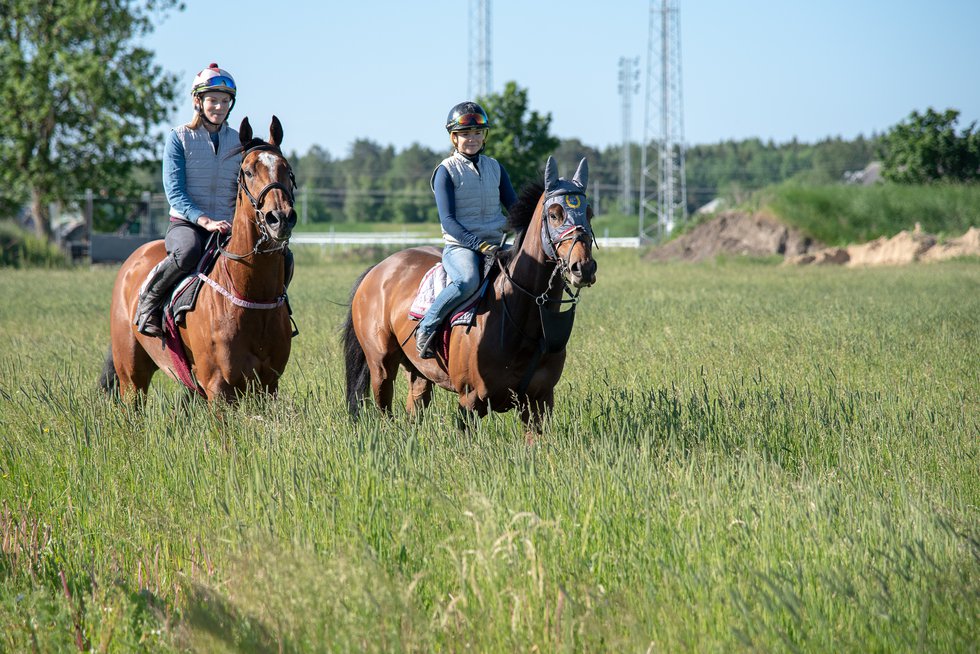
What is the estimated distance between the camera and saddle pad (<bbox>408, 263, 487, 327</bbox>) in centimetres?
717

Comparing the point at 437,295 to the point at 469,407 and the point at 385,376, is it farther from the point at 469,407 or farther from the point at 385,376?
the point at 385,376

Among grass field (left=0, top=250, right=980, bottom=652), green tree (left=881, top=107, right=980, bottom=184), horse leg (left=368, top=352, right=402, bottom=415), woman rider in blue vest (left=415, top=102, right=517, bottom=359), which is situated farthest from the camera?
green tree (left=881, top=107, right=980, bottom=184)

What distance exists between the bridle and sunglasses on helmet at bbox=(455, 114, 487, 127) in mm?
1295

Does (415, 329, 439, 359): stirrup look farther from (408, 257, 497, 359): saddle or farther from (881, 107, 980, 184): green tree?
(881, 107, 980, 184): green tree

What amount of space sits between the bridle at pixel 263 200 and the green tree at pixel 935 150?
156 feet

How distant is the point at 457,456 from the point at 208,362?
8.29 ft

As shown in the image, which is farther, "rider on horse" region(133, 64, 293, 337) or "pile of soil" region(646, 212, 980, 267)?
"pile of soil" region(646, 212, 980, 267)

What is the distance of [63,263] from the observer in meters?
38.1

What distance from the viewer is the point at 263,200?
6.61 m

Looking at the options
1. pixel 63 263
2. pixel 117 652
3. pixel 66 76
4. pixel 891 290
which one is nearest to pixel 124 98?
pixel 66 76

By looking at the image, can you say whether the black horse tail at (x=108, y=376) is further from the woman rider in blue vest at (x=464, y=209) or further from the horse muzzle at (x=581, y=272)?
the horse muzzle at (x=581, y=272)

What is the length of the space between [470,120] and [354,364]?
2692 mm

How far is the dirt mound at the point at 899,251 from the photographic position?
33.3 metres

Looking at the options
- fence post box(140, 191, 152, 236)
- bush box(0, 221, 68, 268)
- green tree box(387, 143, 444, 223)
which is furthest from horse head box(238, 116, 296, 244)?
green tree box(387, 143, 444, 223)
